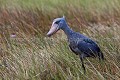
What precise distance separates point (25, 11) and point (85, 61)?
3521 mm

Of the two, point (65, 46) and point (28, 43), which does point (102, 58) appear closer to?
point (65, 46)

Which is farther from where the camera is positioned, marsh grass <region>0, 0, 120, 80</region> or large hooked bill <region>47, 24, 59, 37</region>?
marsh grass <region>0, 0, 120, 80</region>

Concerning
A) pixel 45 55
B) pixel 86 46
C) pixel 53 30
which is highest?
pixel 53 30

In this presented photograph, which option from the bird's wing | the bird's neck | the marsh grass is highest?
the bird's neck

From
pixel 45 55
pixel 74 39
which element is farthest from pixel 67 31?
pixel 45 55

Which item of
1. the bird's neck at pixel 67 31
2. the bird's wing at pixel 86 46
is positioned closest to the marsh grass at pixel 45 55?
the bird's wing at pixel 86 46

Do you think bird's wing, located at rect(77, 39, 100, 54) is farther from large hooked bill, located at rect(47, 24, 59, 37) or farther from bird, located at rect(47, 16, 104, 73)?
large hooked bill, located at rect(47, 24, 59, 37)

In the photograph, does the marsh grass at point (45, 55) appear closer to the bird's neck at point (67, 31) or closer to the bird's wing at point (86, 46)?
the bird's wing at point (86, 46)

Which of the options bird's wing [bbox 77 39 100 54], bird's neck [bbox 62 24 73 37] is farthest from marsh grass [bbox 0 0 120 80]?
bird's neck [bbox 62 24 73 37]

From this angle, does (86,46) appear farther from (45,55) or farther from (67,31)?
(45,55)

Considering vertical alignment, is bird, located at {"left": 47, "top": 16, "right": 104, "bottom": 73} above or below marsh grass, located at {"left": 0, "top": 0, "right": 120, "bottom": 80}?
above

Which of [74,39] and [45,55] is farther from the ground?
[74,39]

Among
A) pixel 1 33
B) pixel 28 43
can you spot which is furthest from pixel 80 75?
pixel 1 33

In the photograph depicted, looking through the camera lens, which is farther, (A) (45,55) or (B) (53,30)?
(A) (45,55)
